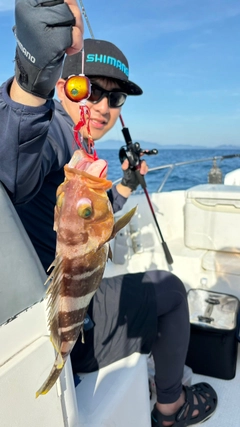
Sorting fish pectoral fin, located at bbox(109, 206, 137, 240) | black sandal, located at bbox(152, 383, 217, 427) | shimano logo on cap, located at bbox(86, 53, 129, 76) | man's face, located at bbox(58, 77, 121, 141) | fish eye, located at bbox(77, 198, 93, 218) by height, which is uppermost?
shimano logo on cap, located at bbox(86, 53, 129, 76)

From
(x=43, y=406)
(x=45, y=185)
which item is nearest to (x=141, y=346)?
(x=43, y=406)

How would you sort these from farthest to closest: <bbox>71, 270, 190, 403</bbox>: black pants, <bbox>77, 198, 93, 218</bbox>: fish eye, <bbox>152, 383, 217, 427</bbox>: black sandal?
<bbox>152, 383, 217, 427</bbox>: black sandal → <bbox>71, 270, 190, 403</bbox>: black pants → <bbox>77, 198, 93, 218</bbox>: fish eye

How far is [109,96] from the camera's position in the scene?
7.15ft

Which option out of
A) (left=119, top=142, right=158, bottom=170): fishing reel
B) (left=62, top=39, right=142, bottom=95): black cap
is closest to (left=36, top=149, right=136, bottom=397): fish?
(left=62, top=39, right=142, bottom=95): black cap

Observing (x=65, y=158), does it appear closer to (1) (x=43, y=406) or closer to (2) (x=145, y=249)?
(1) (x=43, y=406)

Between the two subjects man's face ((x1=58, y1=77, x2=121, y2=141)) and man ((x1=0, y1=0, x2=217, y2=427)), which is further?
man's face ((x1=58, y1=77, x2=121, y2=141))

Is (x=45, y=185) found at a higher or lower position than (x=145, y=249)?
higher

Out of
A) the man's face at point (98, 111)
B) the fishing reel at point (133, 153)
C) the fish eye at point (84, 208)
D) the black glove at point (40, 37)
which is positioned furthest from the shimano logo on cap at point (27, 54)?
the fishing reel at point (133, 153)

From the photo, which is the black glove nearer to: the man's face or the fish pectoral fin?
the fish pectoral fin

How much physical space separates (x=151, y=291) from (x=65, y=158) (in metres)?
0.83

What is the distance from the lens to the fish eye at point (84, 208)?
941 millimetres

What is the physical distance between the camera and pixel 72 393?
130 centimetres

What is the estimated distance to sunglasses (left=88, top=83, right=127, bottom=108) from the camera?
2117 mm

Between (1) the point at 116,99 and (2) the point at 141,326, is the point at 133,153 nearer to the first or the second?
(1) the point at 116,99
